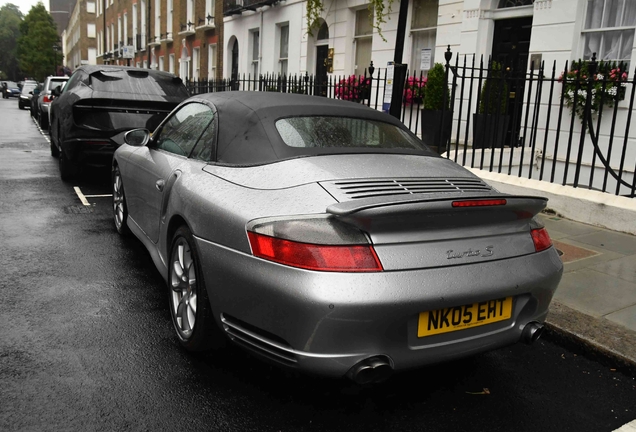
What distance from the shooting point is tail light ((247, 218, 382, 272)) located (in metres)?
2.56

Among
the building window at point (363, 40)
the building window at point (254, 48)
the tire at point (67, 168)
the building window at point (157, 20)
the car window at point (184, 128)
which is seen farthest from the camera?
the building window at point (157, 20)

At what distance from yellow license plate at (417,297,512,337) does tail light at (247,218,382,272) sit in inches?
14.0

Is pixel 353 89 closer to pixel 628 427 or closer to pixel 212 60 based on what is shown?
pixel 628 427

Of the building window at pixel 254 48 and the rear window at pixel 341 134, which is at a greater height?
the building window at pixel 254 48

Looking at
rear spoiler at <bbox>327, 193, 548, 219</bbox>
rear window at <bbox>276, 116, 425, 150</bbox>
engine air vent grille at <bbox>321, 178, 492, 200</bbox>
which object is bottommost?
rear spoiler at <bbox>327, 193, 548, 219</bbox>

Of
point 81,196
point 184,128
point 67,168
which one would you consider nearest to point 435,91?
point 81,196

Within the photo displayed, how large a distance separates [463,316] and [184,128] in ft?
8.56

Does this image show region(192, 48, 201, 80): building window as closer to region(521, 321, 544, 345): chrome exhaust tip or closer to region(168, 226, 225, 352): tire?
region(168, 226, 225, 352): tire

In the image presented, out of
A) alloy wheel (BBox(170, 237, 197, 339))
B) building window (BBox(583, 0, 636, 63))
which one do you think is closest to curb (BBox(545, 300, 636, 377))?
alloy wheel (BBox(170, 237, 197, 339))

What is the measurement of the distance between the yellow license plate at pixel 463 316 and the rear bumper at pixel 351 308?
0.03 meters

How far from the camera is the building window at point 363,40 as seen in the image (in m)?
14.3

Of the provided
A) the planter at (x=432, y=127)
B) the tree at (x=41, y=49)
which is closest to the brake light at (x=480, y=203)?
the planter at (x=432, y=127)

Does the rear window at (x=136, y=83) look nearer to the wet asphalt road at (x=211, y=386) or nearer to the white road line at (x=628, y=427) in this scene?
the wet asphalt road at (x=211, y=386)

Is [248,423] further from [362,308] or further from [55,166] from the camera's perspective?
[55,166]
